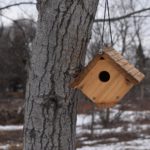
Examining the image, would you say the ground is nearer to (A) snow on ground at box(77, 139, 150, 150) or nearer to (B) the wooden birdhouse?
(A) snow on ground at box(77, 139, 150, 150)

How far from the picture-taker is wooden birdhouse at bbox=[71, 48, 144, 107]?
11.0 ft

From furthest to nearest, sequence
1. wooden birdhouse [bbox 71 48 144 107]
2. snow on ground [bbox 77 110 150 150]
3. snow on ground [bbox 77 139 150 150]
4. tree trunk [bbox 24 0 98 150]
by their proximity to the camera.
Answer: snow on ground [bbox 77 110 150 150] < snow on ground [bbox 77 139 150 150] < wooden birdhouse [bbox 71 48 144 107] < tree trunk [bbox 24 0 98 150]

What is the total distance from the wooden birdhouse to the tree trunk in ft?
0.45

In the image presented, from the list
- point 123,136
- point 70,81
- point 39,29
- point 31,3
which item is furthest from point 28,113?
point 123,136

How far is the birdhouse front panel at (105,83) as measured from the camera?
3.38 metres

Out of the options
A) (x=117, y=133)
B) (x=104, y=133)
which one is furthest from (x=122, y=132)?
(x=104, y=133)

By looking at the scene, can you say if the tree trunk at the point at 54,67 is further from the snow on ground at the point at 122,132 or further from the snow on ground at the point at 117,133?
the snow on ground at the point at 122,132

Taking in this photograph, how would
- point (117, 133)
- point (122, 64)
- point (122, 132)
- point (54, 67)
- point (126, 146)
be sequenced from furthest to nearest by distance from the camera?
point (122, 132) < point (117, 133) < point (126, 146) < point (122, 64) < point (54, 67)

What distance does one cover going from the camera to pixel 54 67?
10.7ft

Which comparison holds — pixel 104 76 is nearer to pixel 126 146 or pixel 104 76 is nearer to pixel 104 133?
pixel 126 146

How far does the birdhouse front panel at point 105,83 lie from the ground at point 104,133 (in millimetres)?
8194

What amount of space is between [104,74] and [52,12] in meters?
0.59

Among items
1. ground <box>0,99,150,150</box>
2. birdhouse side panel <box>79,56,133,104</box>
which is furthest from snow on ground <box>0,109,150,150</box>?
birdhouse side panel <box>79,56,133,104</box>

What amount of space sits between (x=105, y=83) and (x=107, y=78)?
0.13 feet
